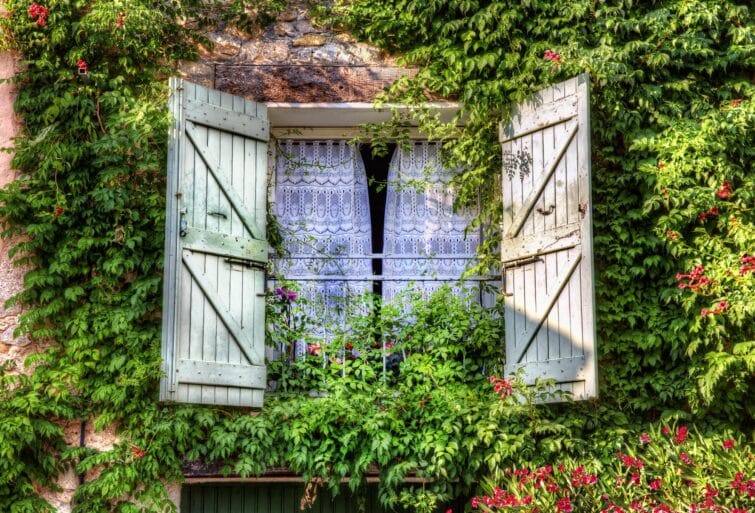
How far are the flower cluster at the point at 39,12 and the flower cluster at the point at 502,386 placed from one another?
11.8 ft

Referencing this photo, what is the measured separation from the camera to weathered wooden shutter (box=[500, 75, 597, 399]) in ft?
20.8

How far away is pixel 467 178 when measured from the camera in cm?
726

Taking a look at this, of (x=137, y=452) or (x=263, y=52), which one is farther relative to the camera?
(x=263, y=52)

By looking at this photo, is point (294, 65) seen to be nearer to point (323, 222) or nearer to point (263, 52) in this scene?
point (263, 52)

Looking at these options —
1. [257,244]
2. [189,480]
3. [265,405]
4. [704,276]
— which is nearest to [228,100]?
[257,244]

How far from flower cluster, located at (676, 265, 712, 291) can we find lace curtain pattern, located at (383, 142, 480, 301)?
4.75 ft

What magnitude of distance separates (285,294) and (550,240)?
1764 millimetres

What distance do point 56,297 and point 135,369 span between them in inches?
27.9

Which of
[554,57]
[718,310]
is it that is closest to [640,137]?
[554,57]

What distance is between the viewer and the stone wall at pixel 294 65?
24.3 feet

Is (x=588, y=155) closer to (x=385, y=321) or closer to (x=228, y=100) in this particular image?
(x=385, y=321)

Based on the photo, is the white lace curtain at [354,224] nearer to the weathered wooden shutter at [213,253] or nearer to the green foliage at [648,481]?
the weathered wooden shutter at [213,253]

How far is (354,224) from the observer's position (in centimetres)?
748

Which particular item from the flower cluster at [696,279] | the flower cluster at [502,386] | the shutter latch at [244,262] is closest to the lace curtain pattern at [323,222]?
the shutter latch at [244,262]
